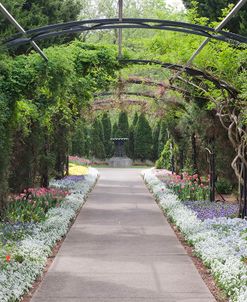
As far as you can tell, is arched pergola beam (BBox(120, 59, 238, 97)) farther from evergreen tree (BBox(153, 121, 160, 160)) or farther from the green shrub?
evergreen tree (BBox(153, 121, 160, 160))

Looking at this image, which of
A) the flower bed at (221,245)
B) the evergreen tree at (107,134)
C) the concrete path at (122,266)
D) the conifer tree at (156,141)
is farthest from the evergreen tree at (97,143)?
the flower bed at (221,245)

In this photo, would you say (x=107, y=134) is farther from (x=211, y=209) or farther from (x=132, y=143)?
(x=211, y=209)

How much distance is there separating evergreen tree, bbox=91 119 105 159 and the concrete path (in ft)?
108

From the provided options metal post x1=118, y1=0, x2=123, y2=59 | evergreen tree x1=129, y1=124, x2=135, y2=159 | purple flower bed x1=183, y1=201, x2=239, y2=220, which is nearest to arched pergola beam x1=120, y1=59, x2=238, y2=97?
metal post x1=118, y1=0, x2=123, y2=59

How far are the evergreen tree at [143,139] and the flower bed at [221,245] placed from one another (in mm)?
33796

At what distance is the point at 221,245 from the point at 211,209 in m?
5.21

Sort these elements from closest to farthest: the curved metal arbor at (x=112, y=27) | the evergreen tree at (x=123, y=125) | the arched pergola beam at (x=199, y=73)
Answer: the curved metal arbor at (x=112, y=27)
the arched pergola beam at (x=199, y=73)
the evergreen tree at (x=123, y=125)

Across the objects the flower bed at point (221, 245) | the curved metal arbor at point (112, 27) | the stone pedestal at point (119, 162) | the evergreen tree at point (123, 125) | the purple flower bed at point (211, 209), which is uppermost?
the curved metal arbor at point (112, 27)

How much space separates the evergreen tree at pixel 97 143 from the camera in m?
46.6

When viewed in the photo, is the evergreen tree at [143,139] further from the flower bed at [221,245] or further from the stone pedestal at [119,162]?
the flower bed at [221,245]

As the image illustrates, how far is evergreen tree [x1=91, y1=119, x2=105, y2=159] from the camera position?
46.6 m

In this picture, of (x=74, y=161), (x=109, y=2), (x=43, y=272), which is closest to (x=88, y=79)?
(x=43, y=272)

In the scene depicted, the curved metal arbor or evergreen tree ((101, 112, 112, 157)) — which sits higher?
the curved metal arbor

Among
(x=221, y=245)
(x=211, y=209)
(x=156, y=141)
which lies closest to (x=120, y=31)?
(x=221, y=245)
